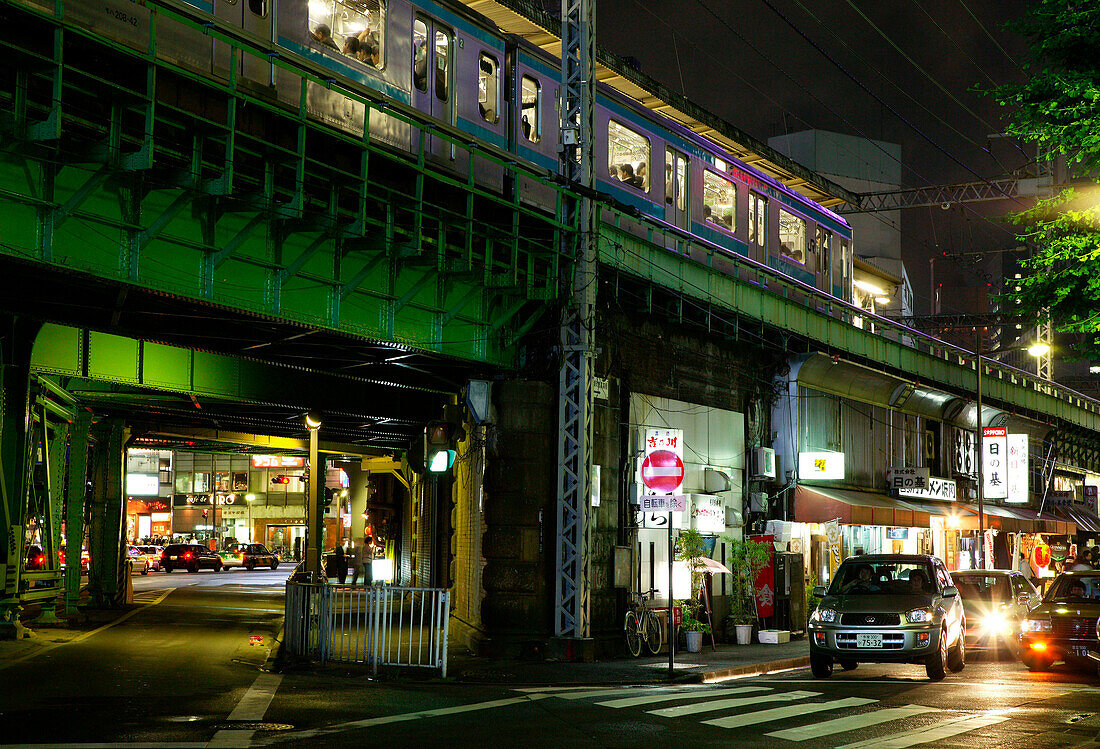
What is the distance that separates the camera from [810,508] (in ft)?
89.4

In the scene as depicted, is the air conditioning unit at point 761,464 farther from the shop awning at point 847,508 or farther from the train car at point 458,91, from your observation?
the train car at point 458,91

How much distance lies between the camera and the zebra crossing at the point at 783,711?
10953mm

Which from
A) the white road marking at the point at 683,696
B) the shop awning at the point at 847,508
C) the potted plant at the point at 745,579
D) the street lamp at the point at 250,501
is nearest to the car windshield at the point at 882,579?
the white road marking at the point at 683,696

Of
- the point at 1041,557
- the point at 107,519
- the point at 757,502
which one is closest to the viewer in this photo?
the point at 757,502

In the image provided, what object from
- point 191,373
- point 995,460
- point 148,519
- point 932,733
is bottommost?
point 148,519

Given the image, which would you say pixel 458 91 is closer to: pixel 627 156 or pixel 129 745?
pixel 627 156

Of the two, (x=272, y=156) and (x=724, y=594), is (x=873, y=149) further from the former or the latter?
(x=272, y=156)

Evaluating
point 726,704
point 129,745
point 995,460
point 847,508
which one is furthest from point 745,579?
point 995,460

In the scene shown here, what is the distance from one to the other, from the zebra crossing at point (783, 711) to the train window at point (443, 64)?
10.9 m

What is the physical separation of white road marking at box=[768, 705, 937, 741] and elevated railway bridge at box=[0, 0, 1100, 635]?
8.04m

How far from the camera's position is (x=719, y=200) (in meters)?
28.3

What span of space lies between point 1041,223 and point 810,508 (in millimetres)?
8942

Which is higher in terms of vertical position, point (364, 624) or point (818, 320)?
point (818, 320)

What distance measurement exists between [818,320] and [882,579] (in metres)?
11.8
